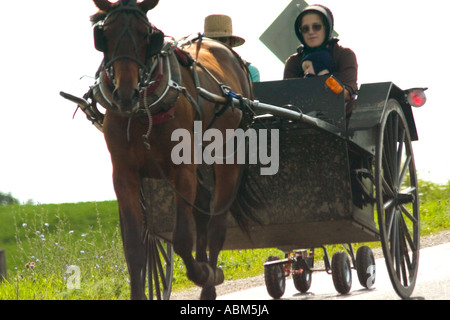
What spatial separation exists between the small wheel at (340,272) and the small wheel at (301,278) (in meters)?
0.44

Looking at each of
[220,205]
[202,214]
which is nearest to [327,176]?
[220,205]

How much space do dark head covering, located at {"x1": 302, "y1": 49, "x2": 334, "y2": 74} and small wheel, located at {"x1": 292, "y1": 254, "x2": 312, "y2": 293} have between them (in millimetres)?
1849

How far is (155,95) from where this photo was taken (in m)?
5.27

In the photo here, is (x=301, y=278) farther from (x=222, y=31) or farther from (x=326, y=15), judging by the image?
(x=222, y=31)

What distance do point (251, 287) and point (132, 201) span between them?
394 cm

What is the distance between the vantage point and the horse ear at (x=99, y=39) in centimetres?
510

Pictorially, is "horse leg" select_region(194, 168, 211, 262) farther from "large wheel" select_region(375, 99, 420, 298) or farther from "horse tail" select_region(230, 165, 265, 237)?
"large wheel" select_region(375, 99, 420, 298)

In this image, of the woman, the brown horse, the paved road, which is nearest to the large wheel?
the paved road

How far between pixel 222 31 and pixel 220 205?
2708 mm

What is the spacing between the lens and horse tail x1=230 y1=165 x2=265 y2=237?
22.4 feet

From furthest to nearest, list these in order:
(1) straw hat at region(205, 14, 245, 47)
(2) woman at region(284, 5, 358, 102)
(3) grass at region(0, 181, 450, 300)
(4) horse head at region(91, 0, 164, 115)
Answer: (1) straw hat at region(205, 14, 245, 47) → (3) grass at region(0, 181, 450, 300) → (2) woman at region(284, 5, 358, 102) → (4) horse head at region(91, 0, 164, 115)

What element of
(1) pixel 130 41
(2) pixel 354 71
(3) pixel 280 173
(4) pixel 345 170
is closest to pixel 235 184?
(3) pixel 280 173

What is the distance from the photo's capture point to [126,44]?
5035 mm

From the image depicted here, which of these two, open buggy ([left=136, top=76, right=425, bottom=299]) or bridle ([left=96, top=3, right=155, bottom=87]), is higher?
bridle ([left=96, top=3, right=155, bottom=87])
